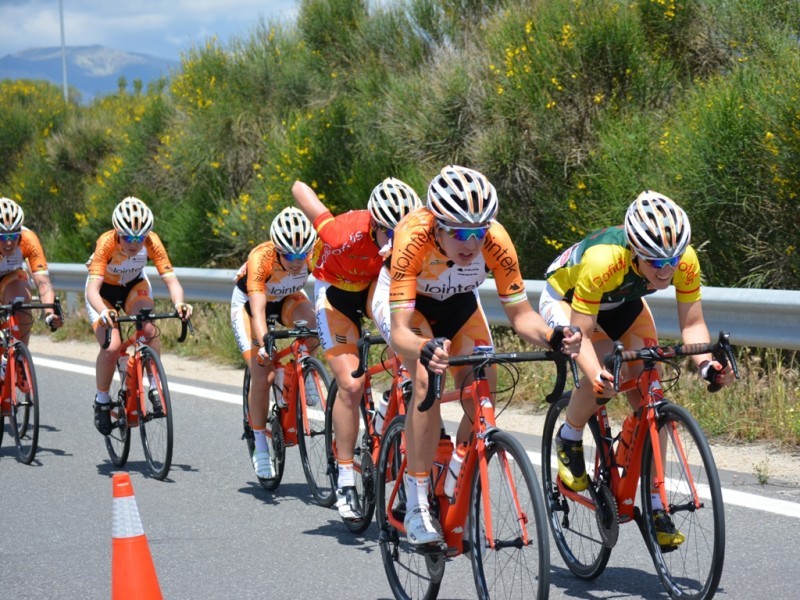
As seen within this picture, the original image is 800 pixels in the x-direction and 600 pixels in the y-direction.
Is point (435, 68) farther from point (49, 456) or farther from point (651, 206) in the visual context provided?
point (651, 206)

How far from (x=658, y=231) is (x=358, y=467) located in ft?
8.61

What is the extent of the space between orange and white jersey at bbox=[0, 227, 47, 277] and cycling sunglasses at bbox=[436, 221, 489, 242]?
19.6 ft

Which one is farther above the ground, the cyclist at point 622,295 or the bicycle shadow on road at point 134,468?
the cyclist at point 622,295

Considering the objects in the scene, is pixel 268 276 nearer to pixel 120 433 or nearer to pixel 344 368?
pixel 344 368

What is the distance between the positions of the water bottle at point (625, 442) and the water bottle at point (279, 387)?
2868 mm

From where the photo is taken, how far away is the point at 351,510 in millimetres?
6496

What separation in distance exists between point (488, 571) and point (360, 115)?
38.2 feet

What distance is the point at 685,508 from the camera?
5.05 metres

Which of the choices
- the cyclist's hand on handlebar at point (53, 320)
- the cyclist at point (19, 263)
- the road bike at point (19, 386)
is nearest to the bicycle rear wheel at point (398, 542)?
the road bike at point (19, 386)

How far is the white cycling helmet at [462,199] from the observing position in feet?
15.9

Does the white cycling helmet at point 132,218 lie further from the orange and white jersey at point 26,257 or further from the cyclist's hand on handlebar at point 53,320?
Result: the orange and white jersey at point 26,257

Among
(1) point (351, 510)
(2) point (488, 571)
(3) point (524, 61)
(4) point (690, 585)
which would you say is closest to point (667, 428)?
(4) point (690, 585)

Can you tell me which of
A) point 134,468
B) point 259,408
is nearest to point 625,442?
point 259,408

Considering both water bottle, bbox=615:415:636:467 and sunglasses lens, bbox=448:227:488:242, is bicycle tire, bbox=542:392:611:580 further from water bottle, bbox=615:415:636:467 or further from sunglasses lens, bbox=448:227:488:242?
sunglasses lens, bbox=448:227:488:242
